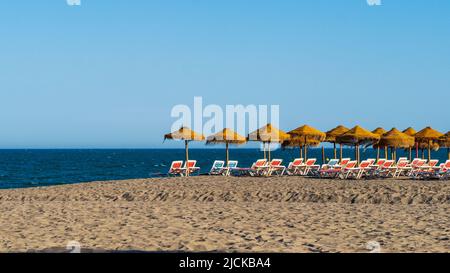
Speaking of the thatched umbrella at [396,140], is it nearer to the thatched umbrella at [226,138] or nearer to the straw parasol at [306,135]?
the straw parasol at [306,135]

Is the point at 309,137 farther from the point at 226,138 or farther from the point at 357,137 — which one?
the point at 226,138

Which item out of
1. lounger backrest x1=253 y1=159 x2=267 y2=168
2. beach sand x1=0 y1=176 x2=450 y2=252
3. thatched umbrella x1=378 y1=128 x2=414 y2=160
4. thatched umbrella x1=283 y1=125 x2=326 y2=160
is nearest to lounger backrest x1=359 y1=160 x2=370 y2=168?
beach sand x1=0 y1=176 x2=450 y2=252

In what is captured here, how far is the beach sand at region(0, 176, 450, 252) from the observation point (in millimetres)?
6613

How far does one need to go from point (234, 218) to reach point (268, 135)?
39.2 ft

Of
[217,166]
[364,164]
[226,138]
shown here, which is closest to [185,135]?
[226,138]

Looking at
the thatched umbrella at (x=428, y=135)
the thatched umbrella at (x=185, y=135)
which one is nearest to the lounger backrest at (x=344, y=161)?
the thatched umbrella at (x=428, y=135)

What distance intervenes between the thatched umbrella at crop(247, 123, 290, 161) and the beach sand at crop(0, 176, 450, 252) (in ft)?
18.4

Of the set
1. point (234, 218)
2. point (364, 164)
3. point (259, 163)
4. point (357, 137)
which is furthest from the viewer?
point (357, 137)

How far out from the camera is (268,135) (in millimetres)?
20828

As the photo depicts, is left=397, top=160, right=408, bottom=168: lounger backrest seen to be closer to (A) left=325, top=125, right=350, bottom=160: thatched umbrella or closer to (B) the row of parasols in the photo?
(B) the row of parasols

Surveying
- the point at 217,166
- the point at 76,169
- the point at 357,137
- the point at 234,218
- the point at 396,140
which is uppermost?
the point at 357,137
